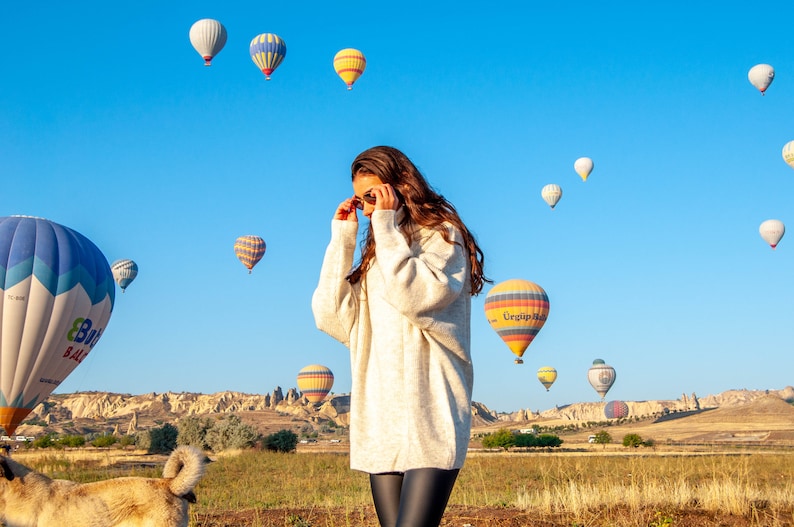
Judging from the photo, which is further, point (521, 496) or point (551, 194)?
point (551, 194)

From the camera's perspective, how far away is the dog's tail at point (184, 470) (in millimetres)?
6367

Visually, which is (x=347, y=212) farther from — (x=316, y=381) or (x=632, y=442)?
(x=316, y=381)

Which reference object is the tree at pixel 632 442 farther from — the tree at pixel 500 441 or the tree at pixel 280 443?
the tree at pixel 280 443

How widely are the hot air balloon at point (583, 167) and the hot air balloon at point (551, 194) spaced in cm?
209

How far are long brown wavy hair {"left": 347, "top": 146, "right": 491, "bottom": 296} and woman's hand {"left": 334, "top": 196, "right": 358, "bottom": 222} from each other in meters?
0.13

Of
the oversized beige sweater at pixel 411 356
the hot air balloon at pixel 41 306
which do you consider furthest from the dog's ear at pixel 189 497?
the hot air balloon at pixel 41 306

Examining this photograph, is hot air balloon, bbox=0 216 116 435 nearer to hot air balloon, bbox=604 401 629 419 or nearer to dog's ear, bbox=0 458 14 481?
dog's ear, bbox=0 458 14 481

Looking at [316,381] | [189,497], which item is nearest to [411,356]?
[189,497]

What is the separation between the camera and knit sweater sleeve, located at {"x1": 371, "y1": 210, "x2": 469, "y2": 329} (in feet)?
9.38

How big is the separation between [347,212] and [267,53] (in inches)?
1696

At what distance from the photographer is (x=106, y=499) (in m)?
6.41

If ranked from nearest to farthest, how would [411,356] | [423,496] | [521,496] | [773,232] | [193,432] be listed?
1. [423,496]
2. [411,356]
3. [521,496]
4. [193,432]
5. [773,232]

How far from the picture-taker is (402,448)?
114 inches

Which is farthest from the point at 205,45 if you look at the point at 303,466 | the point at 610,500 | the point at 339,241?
the point at 339,241
